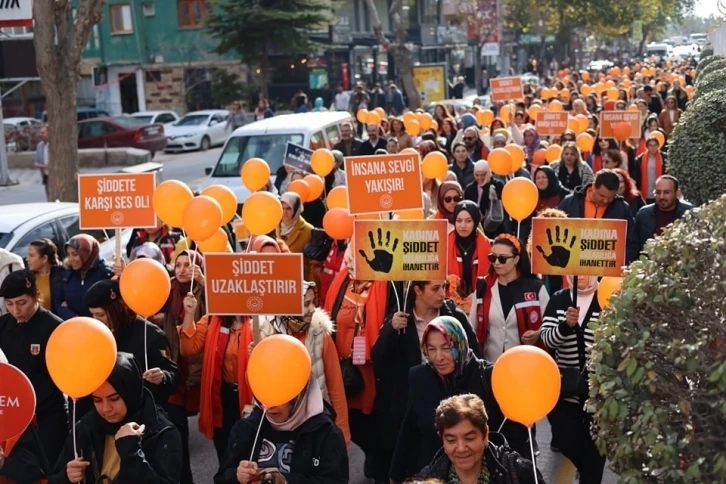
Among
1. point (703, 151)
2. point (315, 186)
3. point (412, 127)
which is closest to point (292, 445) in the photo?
point (703, 151)

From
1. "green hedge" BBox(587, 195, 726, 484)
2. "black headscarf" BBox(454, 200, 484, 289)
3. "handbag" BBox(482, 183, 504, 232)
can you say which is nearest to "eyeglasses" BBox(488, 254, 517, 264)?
"black headscarf" BBox(454, 200, 484, 289)

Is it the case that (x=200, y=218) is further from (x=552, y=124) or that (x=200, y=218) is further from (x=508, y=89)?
(x=508, y=89)

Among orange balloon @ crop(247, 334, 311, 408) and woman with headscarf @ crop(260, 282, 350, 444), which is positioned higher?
orange balloon @ crop(247, 334, 311, 408)

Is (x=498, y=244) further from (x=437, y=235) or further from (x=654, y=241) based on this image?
(x=654, y=241)

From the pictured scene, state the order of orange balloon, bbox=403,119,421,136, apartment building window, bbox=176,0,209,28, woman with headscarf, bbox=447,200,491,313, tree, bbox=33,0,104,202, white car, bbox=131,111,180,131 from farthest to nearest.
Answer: apartment building window, bbox=176,0,209,28 → white car, bbox=131,111,180,131 → orange balloon, bbox=403,119,421,136 → tree, bbox=33,0,104,202 → woman with headscarf, bbox=447,200,491,313

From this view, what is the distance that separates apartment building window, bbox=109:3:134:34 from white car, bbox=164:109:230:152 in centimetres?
1129

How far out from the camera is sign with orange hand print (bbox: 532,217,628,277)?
5992 mm

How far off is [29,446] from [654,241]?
2.99 m

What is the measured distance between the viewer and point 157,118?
35.0 m

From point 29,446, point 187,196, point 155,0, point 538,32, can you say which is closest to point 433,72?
point 155,0

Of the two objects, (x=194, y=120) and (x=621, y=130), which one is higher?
(x=621, y=130)

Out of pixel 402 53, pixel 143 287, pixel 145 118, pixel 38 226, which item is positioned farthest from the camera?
pixel 145 118

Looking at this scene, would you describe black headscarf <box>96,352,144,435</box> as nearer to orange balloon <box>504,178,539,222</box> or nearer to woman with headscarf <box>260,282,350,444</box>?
woman with headscarf <box>260,282,350,444</box>

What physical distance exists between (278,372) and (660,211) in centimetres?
519
